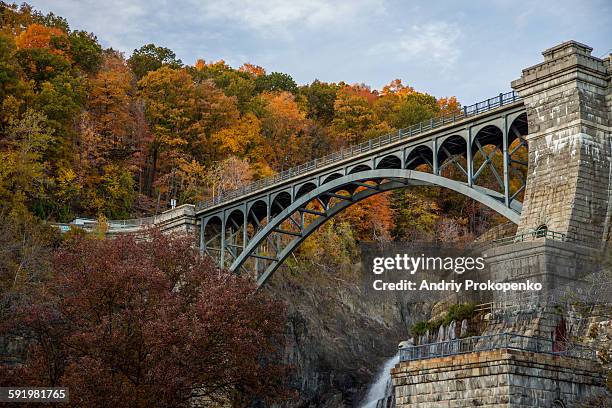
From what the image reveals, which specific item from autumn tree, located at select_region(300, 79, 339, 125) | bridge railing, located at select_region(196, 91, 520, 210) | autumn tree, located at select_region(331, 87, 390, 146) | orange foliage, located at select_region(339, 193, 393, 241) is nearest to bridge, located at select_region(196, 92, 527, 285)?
Result: bridge railing, located at select_region(196, 91, 520, 210)

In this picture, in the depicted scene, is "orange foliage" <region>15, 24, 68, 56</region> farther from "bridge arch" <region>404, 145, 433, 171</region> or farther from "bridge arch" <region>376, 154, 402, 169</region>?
"bridge arch" <region>404, 145, 433, 171</region>

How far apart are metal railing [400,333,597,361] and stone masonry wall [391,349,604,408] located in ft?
1.76

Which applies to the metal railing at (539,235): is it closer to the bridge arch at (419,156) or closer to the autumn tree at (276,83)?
the bridge arch at (419,156)

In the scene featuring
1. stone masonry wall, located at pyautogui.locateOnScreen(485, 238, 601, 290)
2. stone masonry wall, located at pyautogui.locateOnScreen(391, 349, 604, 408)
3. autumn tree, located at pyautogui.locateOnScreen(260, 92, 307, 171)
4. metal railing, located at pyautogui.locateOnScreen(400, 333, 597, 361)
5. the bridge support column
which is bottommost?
stone masonry wall, located at pyautogui.locateOnScreen(391, 349, 604, 408)

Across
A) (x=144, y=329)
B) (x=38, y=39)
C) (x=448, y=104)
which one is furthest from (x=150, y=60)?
(x=144, y=329)

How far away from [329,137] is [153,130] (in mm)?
16859

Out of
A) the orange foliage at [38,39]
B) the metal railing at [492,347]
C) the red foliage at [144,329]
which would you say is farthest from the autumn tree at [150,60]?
the metal railing at [492,347]

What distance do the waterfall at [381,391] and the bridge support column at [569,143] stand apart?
14.4 meters

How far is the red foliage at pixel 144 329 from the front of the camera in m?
A: 34.6

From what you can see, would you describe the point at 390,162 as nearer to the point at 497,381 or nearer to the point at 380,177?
the point at 380,177

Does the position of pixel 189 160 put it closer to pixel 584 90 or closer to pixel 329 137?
pixel 329 137

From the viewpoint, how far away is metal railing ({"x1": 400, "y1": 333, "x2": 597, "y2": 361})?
1035 inches

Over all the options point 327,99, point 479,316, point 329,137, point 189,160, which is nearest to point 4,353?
point 479,316

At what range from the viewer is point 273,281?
206 feet
